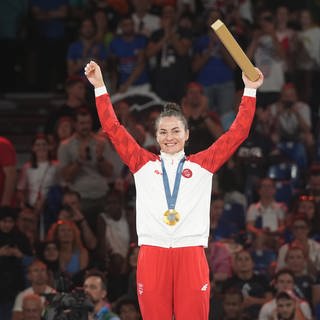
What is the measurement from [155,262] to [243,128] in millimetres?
1118

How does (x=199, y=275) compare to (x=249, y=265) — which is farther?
(x=249, y=265)

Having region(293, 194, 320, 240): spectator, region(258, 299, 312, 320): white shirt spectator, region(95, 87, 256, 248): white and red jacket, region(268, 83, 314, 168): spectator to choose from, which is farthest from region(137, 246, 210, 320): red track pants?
region(268, 83, 314, 168): spectator

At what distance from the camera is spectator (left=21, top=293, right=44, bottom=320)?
38.2ft

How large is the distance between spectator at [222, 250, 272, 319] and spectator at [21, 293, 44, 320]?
1.87 meters

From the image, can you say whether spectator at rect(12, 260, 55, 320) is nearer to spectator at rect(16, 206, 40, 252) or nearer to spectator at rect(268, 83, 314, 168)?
spectator at rect(16, 206, 40, 252)

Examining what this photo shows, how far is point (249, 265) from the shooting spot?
492 inches

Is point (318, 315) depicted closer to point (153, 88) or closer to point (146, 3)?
point (153, 88)

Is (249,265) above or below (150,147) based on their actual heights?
below

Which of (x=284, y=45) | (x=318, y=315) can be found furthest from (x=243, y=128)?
(x=284, y=45)

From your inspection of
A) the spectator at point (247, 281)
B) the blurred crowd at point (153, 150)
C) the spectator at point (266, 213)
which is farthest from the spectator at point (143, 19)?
the spectator at point (247, 281)

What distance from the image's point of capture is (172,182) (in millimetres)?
8586

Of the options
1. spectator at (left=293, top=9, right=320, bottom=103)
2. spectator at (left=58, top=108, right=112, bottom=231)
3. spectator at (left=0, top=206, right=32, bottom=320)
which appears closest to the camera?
spectator at (left=0, top=206, right=32, bottom=320)

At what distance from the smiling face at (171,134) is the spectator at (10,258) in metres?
4.09

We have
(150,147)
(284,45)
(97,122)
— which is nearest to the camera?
(150,147)
